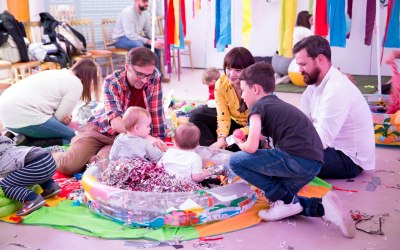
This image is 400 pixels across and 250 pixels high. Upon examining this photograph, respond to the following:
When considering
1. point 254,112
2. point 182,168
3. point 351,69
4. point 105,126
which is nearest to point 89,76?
point 105,126

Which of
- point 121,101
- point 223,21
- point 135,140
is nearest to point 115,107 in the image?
point 121,101

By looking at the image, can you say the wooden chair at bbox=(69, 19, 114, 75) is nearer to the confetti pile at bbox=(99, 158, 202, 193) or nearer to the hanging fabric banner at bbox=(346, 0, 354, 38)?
the hanging fabric banner at bbox=(346, 0, 354, 38)

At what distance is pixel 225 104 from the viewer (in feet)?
11.6

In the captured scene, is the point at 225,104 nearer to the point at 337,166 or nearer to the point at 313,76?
the point at 313,76

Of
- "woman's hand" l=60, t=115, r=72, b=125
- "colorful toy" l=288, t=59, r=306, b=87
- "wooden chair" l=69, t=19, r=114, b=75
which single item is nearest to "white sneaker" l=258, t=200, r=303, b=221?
"woman's hand" l=60, t=115, r=72, b=125

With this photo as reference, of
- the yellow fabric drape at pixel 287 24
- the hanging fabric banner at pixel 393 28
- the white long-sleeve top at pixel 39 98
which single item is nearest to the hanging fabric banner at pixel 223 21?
the yellow fabric drape at pixel 287 24

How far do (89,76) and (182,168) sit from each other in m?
1.44

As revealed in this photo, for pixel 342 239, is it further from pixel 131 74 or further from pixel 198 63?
pixel 198 63

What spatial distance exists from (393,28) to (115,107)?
132 inches

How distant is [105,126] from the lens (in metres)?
3.52

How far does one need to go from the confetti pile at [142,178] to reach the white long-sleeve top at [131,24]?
4517mm

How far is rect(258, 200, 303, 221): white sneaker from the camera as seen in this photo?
8.49ft

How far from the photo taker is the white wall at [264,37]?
7000 mm

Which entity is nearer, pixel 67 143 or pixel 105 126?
pixel 105 126
